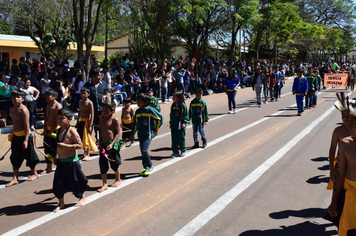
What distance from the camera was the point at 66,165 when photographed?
20.2ft

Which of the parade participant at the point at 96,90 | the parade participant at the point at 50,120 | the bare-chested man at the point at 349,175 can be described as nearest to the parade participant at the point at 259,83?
the parade participant at the point at 96,90

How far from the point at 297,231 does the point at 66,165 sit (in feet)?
11.8

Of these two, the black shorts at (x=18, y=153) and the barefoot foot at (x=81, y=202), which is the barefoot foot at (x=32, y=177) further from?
the barefoot foot at (x=81, y=202)

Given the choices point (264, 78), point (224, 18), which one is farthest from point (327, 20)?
point (264, 78)

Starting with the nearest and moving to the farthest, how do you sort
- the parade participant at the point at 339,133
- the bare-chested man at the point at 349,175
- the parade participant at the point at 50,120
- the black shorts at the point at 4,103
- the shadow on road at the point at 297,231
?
the bare-chested man at the point at 349,175 < the parade participant at the point at 339,133 < the shadow on road at the point at 297,231 < the parade participant at the point at 50,120 < the black shorts at the point at 4,103

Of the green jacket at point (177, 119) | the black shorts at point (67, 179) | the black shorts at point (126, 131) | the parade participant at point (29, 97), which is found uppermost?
the parade participant at point (29, 97)

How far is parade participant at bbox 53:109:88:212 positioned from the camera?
20.1 feet

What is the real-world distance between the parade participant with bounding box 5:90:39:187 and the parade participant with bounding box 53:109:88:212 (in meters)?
1.61

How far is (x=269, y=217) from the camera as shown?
227 inches

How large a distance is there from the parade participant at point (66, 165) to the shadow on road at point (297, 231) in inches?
106

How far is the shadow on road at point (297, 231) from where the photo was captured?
5258 millimetres

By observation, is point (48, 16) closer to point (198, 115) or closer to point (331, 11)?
point (198, 115)

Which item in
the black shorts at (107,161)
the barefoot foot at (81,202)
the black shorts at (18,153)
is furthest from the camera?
the black shorts at (18,153)

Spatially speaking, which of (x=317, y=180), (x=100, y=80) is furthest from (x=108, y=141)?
(x=317, y=180)
